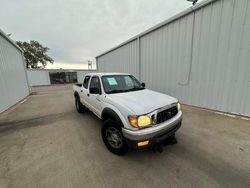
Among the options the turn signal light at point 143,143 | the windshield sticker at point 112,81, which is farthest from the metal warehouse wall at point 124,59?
the turn signal light at point 143,143

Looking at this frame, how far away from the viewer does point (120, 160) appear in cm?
215

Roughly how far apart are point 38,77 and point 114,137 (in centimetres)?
2567

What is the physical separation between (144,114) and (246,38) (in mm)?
4642

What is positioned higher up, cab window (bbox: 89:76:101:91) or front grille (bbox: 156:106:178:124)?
cab window (bbox: 89:76:101:91)

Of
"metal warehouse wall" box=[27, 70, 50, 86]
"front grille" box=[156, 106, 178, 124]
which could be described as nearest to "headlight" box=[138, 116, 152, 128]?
"front grille" box=[156, 106, 178, 124]

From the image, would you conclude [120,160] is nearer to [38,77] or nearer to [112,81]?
[112,81]

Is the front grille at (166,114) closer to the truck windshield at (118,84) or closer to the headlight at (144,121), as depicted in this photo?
the headlight at (144,121)

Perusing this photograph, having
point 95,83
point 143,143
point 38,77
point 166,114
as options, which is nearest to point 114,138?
point 143,143

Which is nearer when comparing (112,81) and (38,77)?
(112,81)

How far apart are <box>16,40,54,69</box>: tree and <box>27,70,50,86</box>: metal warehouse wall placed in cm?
1236

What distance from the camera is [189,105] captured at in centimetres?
547

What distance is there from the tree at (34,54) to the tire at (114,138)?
37.2 meters

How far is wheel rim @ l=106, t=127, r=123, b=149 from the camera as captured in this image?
223 cm

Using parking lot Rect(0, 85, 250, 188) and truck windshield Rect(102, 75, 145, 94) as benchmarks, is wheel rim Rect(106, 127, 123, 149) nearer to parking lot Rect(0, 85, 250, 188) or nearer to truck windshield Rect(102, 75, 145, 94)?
parking lot Rect(0, 85, 250, 188)
